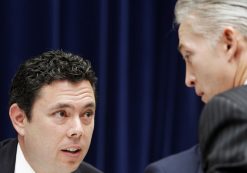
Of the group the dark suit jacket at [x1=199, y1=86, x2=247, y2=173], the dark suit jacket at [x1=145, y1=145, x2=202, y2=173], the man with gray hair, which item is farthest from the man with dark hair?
the dark suit jacket at [x1=199, y1=86, x2=247, y2=173]

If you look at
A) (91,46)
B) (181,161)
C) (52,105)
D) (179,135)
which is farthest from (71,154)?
(179,135)

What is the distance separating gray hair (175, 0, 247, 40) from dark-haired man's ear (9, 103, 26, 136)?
0.89 m

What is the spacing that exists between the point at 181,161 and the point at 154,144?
3.27 ft

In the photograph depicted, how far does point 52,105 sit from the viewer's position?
1750mm

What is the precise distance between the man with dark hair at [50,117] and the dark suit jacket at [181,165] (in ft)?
1.44

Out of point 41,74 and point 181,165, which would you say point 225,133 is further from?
point 41,74

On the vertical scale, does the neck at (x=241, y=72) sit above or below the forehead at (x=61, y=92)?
above

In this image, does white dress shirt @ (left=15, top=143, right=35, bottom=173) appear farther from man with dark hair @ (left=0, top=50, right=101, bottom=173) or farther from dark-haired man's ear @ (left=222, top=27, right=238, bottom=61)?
dark-haired man's ear @ (left=222, top=27, right=238, bottom=61)

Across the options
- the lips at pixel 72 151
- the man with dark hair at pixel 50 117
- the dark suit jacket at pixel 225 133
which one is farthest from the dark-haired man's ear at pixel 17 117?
the dark suit jacket at pixel 225 133

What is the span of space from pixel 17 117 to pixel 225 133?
1247 mm

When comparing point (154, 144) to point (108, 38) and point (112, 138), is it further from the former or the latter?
point (108, 38)

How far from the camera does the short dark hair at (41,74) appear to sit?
1749mm

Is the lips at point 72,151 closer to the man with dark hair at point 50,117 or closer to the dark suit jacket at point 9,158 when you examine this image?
the man with dark hair at point 50,117

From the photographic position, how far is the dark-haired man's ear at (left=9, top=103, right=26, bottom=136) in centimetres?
179
